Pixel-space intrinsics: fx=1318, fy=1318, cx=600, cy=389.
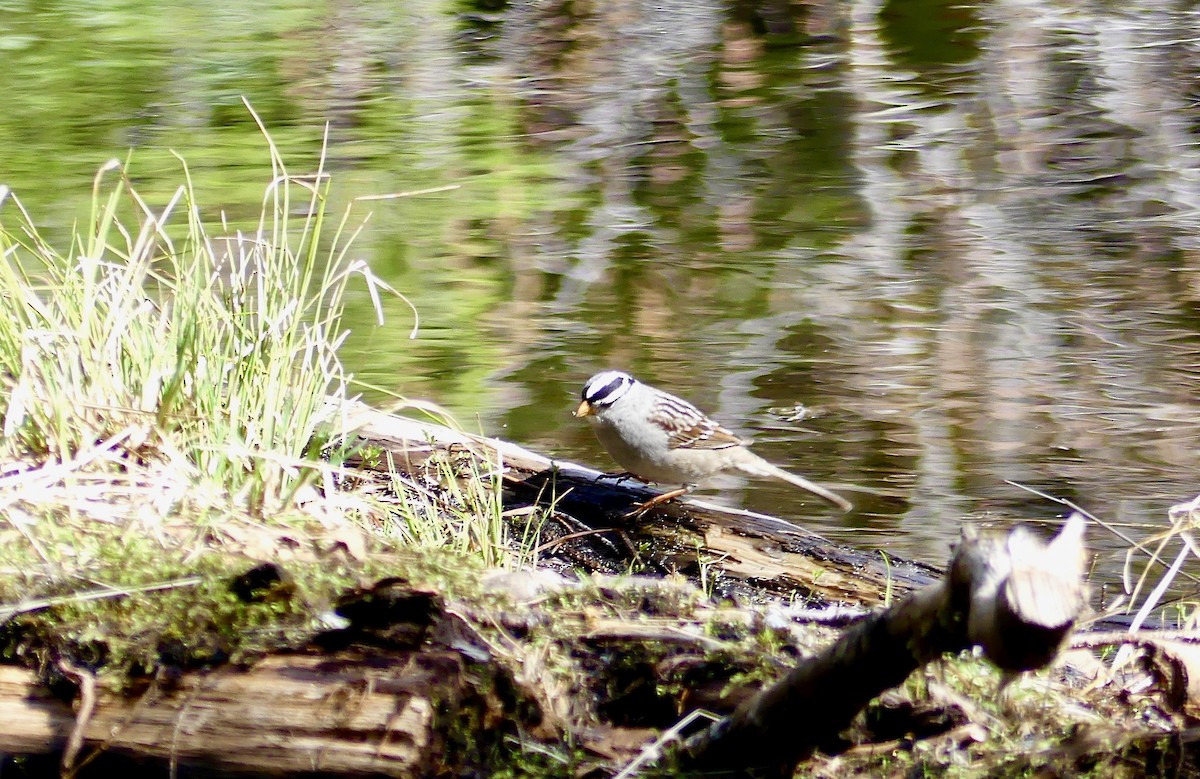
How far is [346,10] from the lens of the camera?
45.6 feet

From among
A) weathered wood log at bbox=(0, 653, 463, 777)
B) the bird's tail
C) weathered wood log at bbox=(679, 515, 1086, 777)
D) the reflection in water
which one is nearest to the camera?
weathered wood log at bbox=(679, 515, 1086, 777)

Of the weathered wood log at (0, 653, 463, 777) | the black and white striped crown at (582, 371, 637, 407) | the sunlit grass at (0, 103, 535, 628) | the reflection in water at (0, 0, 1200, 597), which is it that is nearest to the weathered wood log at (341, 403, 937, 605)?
the sunlit grass at (0, 103, 535, 628)

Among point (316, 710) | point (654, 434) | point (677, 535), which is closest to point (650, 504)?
point (677, 535)

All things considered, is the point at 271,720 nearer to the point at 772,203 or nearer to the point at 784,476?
the point at 784,476

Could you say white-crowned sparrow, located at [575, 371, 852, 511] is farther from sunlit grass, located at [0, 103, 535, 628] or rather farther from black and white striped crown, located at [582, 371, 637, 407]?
sunlit grass, located at [0, 103, 535, 628]

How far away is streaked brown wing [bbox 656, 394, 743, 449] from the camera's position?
4.73 m

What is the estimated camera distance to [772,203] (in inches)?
347

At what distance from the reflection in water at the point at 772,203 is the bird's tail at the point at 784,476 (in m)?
0.08

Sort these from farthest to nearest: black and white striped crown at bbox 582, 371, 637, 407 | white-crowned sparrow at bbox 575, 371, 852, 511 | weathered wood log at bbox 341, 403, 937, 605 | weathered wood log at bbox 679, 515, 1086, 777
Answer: black and white striped crown at bbox 582, 371, 637, 407 < white-crowned sparrow at bbox 575, 371, 852, 511 < weathered wood log at bbox 341, 403, 937, 605 < weathered wood log at bbox 679, 515, 1086, 777

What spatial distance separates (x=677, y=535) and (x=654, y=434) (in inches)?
27.3

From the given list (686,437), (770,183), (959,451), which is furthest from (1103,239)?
(686,437)

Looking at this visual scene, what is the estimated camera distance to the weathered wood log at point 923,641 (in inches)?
66.6

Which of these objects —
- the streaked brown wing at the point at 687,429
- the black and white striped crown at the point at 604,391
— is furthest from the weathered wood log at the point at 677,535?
the black and white striped crown at the point at 604,391

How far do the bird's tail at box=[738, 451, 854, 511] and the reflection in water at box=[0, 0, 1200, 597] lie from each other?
82 millimetres
